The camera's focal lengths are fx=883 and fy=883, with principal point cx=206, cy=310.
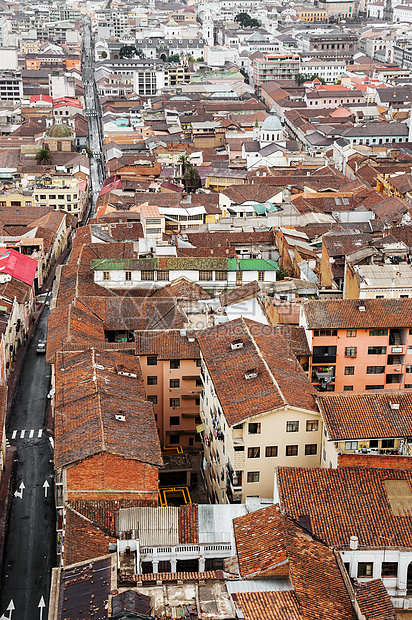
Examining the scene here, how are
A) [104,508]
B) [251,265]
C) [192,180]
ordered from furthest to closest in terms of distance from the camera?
[192,180] → [251,265] → [104,508]

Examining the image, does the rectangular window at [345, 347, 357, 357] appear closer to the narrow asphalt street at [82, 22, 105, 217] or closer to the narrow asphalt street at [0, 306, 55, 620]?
the narrow asphalt street at [0, 306, 55, 620]

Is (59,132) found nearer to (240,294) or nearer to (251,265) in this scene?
(251,265)

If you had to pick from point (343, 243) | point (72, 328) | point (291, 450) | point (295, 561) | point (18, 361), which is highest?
point (343, 243)

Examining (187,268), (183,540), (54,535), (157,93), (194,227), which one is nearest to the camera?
(183,540)

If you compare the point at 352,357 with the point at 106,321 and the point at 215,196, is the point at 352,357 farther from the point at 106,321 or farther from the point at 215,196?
the point at 215,196

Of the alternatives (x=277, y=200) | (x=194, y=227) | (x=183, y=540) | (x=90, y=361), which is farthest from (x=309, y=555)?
(x=277, y=200)

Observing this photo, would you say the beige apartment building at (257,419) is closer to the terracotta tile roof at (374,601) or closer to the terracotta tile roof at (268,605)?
the terracotta tile roof at (374,601)

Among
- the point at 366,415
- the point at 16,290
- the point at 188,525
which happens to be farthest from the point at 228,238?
the point at 188,525
